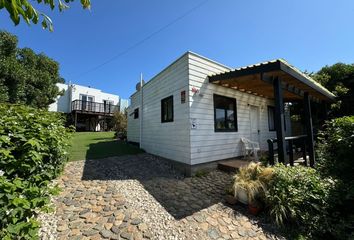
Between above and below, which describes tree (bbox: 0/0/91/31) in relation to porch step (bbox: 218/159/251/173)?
above

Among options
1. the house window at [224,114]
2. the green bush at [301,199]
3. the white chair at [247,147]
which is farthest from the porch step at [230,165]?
the green bush at [301,199]

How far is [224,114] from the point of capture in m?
7.01

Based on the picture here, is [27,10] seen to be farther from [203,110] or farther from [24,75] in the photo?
[24,75]

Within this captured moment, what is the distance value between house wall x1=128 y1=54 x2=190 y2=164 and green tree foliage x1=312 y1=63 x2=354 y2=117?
9659 mm

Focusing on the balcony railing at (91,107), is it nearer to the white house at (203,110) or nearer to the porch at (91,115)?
the porch at (91,115)

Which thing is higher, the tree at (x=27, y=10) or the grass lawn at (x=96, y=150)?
the tree at (x=27, y=10)

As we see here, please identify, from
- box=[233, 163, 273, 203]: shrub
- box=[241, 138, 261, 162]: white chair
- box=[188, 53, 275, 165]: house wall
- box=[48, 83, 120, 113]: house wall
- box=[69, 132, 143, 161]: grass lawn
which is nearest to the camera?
box=[233, 163, 273, 203]: shrub

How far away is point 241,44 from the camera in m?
8.19

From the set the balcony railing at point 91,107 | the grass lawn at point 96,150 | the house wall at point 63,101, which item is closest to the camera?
the grass lawn at point 96,150

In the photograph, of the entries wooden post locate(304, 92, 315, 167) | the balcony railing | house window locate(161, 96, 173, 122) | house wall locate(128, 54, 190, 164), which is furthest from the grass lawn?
the balcony railing

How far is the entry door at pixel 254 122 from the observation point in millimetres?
8133

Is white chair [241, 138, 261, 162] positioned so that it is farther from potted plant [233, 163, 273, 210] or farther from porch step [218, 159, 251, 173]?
potted plant [233, 163, 273, 210]

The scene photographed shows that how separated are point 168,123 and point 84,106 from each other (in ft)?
58.3

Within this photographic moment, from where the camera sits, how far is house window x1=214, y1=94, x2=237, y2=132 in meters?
6.66
